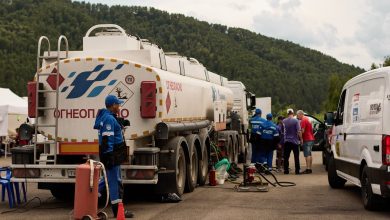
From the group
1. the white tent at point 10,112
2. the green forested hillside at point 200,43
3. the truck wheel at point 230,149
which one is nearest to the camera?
the truck wheel at point 230,149

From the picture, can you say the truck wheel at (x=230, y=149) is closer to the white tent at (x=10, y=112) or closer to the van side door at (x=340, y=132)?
the van side door at (x=340, y=132)

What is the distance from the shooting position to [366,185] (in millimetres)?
10109

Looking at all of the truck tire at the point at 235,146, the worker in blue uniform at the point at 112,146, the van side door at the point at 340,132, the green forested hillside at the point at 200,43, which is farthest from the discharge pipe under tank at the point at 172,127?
the green forested hillside at the point at 200,43

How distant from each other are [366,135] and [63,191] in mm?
5795

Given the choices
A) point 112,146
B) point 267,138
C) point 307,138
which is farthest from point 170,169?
point 307,138

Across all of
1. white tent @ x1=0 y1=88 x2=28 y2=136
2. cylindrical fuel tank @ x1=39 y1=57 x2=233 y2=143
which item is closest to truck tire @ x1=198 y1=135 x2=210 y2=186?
cylindrical fuel tank @ x1=39 y1=57 x2=233 y2=143

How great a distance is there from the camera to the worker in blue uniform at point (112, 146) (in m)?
9.06

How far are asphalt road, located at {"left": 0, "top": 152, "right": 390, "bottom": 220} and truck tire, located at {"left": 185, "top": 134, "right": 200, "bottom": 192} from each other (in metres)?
0.19

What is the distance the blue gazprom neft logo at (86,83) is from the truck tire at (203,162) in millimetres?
3720

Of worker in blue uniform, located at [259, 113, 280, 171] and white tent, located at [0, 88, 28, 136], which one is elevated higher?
white tent, located at [0, 88, 28, 136]

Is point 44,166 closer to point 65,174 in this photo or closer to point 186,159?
point 65,174

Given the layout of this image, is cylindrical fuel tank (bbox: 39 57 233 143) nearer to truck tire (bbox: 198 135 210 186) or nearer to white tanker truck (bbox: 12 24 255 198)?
white tanker truck (bbox: 12 24 255 198)

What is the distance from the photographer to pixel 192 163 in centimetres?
1307

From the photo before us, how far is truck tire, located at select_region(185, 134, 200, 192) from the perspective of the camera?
12516 millimetres
